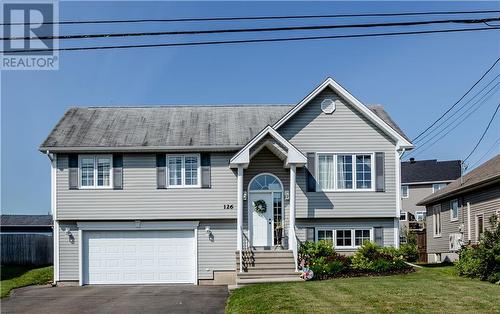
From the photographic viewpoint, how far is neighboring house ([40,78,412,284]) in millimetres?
23812

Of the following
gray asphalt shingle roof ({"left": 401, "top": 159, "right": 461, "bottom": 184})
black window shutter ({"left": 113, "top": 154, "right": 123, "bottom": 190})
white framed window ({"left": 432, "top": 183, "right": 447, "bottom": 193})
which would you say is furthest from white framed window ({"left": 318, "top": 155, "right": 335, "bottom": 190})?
white framed window ({"left": 432, "top": 183, "right": 447, "bottom": 193})

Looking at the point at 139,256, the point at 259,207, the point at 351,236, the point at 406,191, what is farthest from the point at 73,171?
the point at 406,191

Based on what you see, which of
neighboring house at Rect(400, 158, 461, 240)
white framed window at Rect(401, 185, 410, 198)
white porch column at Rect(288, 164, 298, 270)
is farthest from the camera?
white framed window at Rect(401, 185, 410, 198)

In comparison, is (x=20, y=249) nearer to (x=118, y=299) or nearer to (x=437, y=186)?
(x=118, y=299)

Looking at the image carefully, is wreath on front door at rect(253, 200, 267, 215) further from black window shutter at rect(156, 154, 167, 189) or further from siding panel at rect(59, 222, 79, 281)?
siding panel at rect(59, 222, 79, 281)

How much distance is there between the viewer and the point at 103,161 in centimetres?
2411

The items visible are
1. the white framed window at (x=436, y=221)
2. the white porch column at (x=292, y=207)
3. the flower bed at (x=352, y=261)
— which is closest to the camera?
the flower bed at (x=352, y=261)

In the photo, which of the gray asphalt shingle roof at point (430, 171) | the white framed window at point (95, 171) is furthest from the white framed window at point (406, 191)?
the white framed window at point (95, 171)

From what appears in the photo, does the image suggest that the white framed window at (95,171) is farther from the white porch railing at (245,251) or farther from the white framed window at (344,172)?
the white framed window at (344,172)

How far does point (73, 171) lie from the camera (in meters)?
23.9

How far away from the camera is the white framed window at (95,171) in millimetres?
23984

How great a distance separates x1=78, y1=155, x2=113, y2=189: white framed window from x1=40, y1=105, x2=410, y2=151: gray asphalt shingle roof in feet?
1.82

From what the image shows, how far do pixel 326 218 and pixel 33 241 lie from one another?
15372 mm

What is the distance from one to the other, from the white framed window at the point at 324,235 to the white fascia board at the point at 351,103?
13.3 ft
